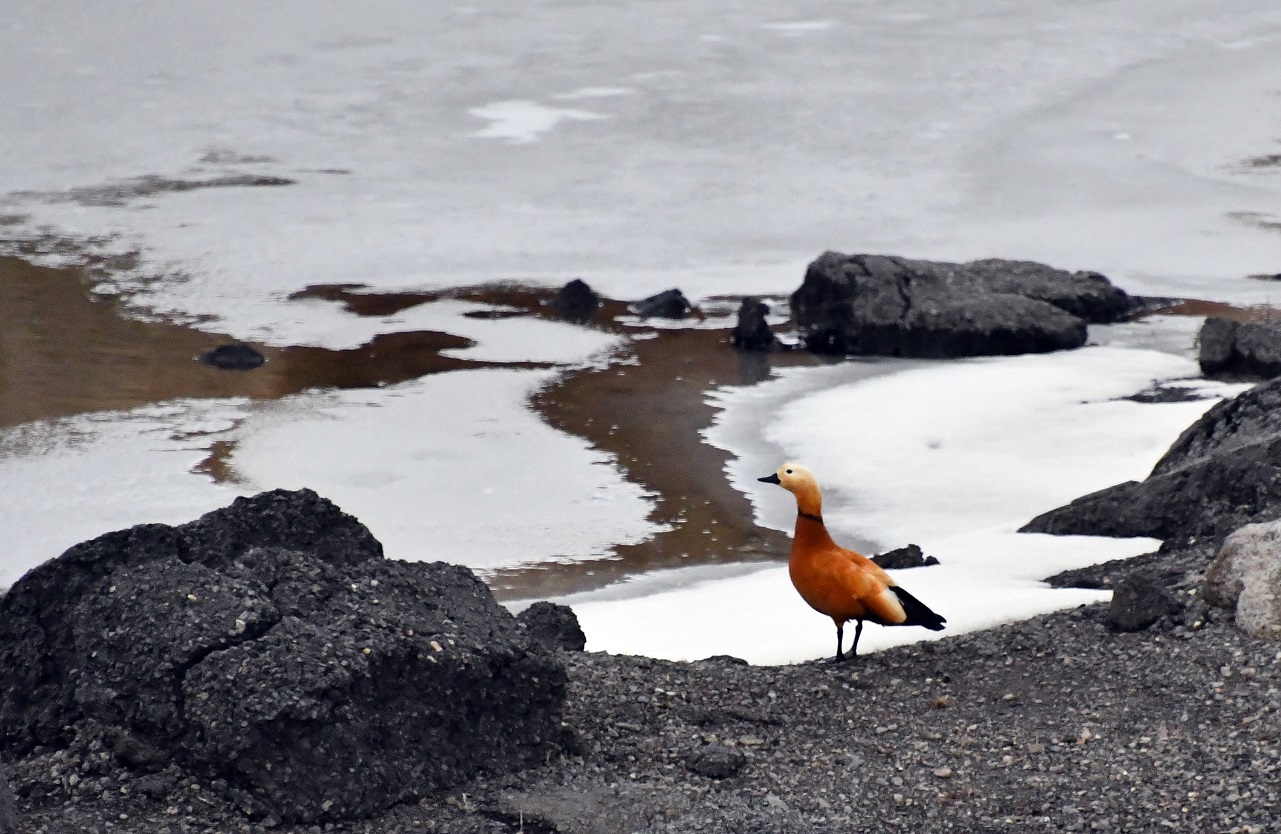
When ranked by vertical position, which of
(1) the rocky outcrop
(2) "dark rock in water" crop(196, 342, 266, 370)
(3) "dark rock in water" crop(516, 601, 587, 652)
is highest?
(2) "dark rock in water" crop(196, 342, 266, 370)

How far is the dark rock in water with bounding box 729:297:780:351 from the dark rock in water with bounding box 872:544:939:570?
4.54 meters

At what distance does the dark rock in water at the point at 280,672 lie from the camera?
3.61 m

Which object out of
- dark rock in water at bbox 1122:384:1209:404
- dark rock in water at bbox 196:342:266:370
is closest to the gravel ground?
dark rock in water at bbox 1122:384:1209:404

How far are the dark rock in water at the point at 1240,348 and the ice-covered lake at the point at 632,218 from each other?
0.32 metres

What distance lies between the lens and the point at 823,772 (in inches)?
163

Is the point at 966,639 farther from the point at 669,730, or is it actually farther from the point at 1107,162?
the point at 1107,162

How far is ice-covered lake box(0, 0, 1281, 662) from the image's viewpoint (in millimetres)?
7688

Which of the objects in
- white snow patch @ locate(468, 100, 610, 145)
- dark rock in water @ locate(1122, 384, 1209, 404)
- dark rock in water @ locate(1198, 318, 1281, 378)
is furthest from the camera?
white snow patch @ locate(468, 100, 610, 145)

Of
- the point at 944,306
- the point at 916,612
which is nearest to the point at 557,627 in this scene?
the point at 916,612

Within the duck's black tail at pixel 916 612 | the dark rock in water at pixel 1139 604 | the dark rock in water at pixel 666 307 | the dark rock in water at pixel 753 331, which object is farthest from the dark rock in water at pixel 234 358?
the dark rock in water at pixel 1139 604

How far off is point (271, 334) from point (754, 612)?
19.3 feet

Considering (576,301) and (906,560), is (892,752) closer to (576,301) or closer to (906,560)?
(906,560)

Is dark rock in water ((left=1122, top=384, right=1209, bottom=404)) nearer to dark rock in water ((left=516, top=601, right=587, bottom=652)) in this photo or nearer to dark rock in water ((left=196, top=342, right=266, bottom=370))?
dark rock in water ((left=516, top=601, right=587, bottom=652))

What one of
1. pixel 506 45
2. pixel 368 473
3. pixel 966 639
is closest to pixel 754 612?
pixel 966 639
